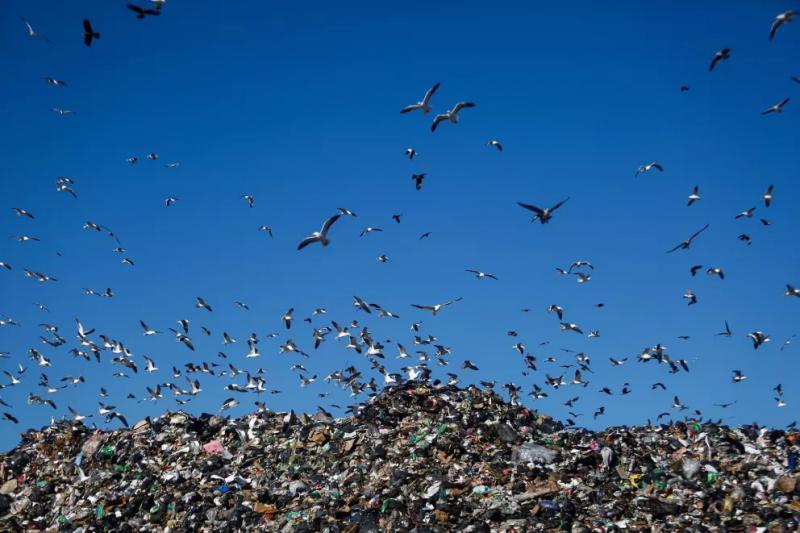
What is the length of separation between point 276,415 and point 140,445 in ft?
9.29

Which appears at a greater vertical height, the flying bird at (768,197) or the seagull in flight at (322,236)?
the flying bird at (768,197)

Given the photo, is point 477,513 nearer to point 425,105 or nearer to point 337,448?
point 337,448

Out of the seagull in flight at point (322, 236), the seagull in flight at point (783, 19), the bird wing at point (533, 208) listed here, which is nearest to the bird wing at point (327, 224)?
the seagull in flight at point (322, 236)

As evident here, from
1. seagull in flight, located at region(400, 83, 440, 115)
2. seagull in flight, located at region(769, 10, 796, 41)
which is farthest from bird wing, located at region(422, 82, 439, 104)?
seagull in flight, located at region(769, 10, 796, 41)

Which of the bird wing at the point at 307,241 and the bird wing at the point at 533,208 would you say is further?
the bird wing at the point at 533,208

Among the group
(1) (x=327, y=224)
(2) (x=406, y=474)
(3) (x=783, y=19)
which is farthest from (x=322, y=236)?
(3) (x=783, y=19)

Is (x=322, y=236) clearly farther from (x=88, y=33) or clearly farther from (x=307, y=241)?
(x=88, y=33)

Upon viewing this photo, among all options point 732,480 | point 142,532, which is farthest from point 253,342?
point 732,480

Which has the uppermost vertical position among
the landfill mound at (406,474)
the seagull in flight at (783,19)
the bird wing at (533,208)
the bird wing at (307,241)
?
the seagull in flight at (783,19)

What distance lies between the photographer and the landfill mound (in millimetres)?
9914

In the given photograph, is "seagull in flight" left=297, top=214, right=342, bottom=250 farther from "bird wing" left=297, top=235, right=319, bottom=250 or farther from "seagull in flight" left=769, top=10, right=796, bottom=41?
"seagull in flight" left=769, top=10, right=796, bottom=41

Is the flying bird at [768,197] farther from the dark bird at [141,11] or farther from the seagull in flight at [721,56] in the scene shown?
the dark bird at [141,11]

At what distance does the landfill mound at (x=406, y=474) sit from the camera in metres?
9.91

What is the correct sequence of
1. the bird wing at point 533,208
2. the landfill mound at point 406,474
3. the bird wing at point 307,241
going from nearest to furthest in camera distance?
1. the bird wing at point 307,241
2. the landfill mound at point 406,474
3. the bird wing at point 533,208
